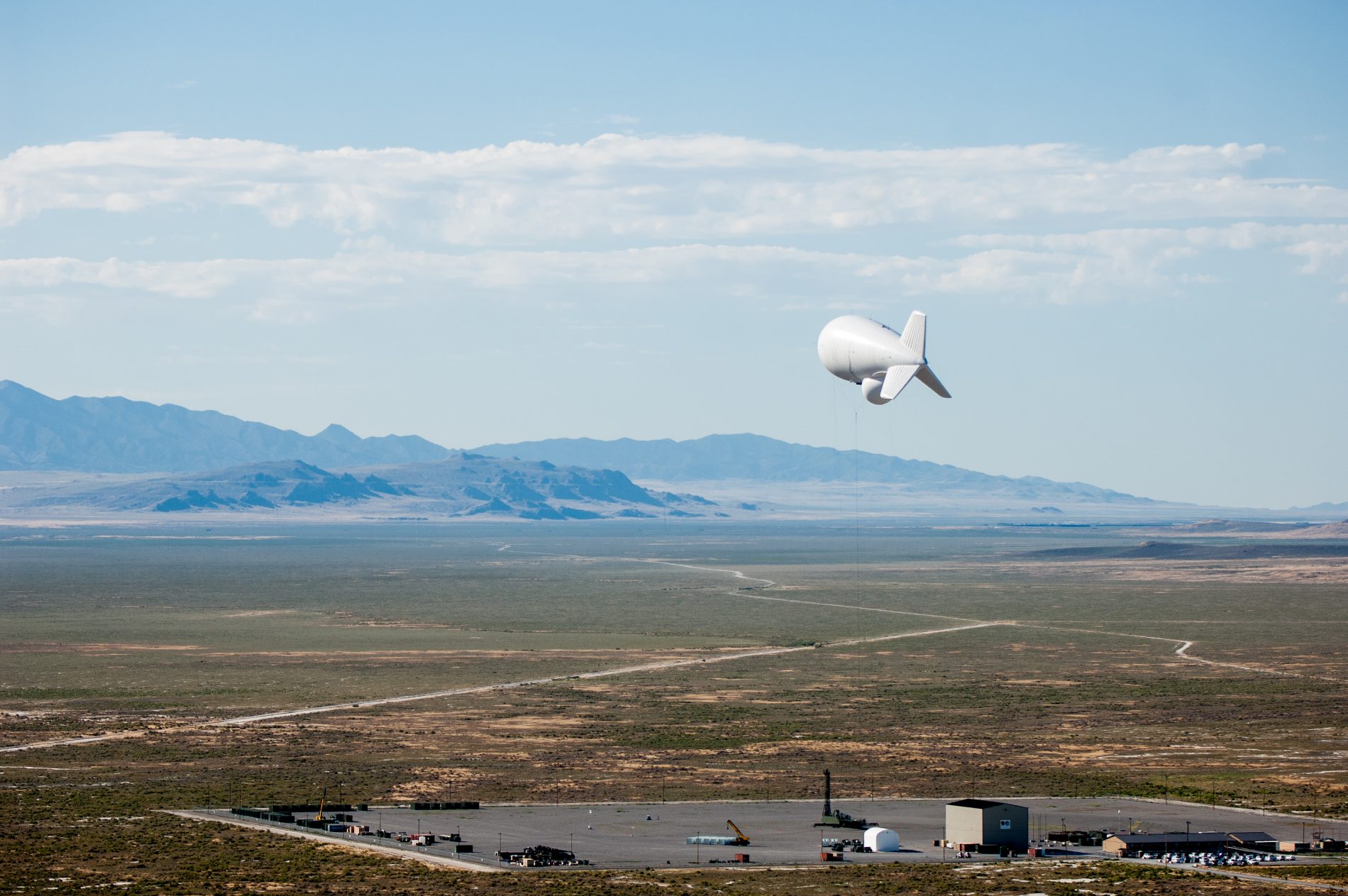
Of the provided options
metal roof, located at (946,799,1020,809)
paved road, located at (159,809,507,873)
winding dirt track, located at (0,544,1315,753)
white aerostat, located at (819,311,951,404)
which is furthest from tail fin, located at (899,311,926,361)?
winding dirt track, located at (0,544,1315,753)

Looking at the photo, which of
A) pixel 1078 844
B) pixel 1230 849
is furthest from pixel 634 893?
pixel 1230 849

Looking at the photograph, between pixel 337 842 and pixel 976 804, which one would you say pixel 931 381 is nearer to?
pixel 976 804

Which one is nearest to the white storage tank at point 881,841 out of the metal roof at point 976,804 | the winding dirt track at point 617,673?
the metal roof at point 976,804

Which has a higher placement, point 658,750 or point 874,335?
point 874,335

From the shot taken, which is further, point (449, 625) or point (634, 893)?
point (449, 625)

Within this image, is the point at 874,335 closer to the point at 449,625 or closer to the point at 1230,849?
the point at 1230,849

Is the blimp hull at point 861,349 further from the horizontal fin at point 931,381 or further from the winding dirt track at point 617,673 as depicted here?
the winding dirt track at point 617,673

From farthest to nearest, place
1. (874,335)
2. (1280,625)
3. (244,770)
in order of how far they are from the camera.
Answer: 1. (1280,625)
2. (244,770)
3. (874,335)
